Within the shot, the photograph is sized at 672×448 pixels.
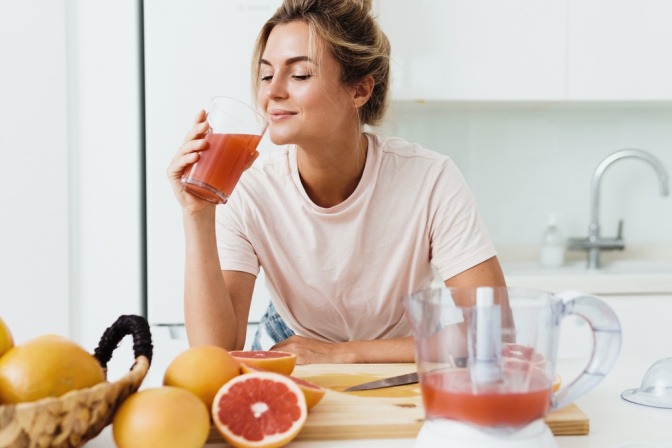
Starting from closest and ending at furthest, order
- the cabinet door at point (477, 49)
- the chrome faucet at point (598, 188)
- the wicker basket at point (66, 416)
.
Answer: the wicker basket at point (66, 416) → the cabinet door at point (477, 49) → the chrome faucet at point (598, 188)

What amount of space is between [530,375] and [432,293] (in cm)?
12

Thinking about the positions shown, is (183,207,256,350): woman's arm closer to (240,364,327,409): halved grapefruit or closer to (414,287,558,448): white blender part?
(240,364,327,409): halved grapefruit

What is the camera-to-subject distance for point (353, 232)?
59.8 inches

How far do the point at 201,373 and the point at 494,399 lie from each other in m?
0.30

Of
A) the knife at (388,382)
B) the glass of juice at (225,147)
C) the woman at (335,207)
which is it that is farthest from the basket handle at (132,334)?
the woman at (335,207)

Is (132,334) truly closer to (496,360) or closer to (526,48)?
(496,360)

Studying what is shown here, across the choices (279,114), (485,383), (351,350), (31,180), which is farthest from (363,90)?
(31,180)

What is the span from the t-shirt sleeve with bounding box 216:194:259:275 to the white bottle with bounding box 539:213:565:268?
5.10 feet

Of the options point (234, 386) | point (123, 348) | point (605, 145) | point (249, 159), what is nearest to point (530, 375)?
point (234, 386)

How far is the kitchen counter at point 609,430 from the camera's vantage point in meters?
0.79

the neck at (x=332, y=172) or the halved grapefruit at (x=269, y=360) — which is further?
the neck at (x=332, y=172)

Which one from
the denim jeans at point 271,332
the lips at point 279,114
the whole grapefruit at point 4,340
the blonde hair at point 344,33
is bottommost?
the denim jeans at point 271,332

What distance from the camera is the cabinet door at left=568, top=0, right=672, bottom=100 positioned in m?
2.49

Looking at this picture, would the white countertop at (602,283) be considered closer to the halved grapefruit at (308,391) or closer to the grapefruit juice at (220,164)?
the grapefruit juice at (220,164)
